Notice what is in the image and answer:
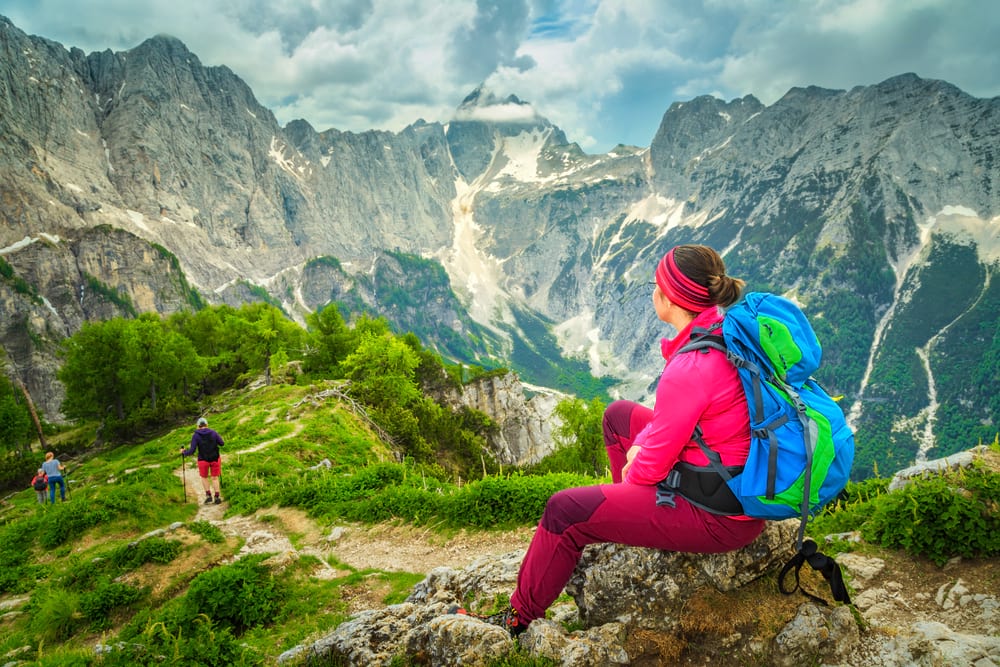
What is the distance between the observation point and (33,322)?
416ft

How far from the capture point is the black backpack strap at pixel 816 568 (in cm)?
438

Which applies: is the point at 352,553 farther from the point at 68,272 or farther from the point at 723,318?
the point at 68,272

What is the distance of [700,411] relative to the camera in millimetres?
4074

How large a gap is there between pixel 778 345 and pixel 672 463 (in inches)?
54.1

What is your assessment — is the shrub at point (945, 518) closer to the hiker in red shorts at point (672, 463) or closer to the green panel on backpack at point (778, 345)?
the hiker in red shorts at point (672, 463)

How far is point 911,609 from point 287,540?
38.8 ft

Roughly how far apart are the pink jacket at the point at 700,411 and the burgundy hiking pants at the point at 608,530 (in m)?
0.52

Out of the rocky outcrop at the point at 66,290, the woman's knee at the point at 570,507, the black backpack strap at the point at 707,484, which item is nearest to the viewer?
the black backpack strap at the point at 707,484

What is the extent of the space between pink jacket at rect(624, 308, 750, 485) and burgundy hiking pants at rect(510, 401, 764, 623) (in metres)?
0.52

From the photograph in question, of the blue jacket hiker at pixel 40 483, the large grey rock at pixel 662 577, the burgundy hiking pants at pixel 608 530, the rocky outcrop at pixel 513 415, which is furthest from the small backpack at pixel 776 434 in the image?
the rocky outcrop at pixel 513 415

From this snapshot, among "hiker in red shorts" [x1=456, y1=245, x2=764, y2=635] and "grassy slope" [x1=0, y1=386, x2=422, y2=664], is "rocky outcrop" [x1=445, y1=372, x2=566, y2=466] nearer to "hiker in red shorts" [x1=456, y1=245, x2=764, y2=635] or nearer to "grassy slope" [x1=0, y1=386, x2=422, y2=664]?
"grassy slope" [x1=0, y1=386, x2=422, y2=664]

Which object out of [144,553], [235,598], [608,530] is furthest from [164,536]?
[608,530]

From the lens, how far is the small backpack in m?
3.93

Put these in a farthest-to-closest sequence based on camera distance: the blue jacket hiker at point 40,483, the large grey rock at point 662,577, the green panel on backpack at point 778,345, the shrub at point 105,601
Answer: the blue jacket hiker at point 40,483 → the shrub at point 105,601 → the large grey rock at point 662,577 → the green panel on backpack at point 778,345
